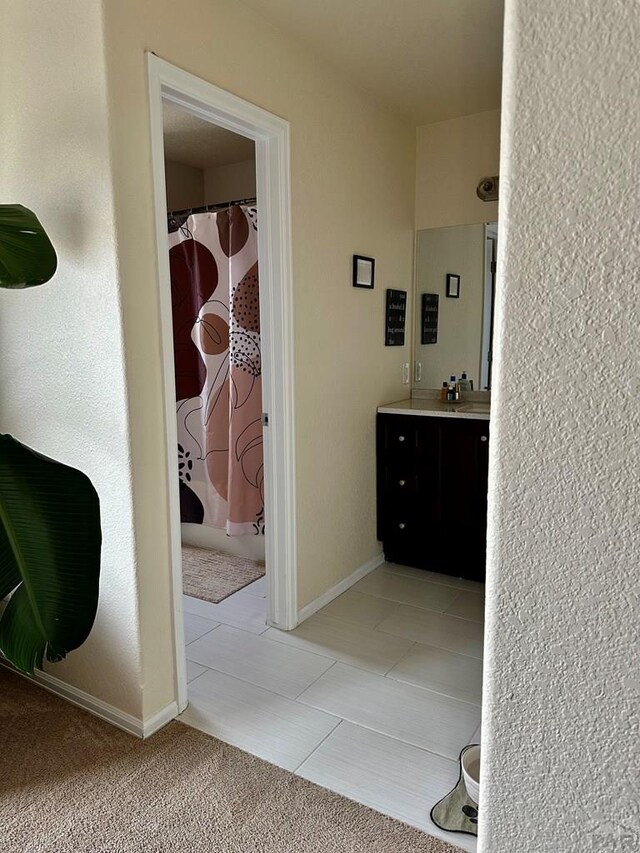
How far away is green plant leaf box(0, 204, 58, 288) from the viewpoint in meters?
1.59

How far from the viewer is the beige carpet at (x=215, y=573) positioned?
3.18 meters

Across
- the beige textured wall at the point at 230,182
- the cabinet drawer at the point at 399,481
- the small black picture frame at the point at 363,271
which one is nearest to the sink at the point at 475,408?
the cabinet drawer at the point at 399,481

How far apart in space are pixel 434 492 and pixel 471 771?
5.36 ft

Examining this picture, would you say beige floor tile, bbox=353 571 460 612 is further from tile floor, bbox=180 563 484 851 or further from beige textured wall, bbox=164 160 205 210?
beige textured wall, bbox=164 160 205 210

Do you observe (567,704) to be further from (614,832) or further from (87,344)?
(87,344)

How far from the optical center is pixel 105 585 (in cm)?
205

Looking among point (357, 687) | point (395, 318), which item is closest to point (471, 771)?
point (357, 687)

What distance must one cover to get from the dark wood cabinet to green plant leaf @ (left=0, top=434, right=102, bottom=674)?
78.3 inches

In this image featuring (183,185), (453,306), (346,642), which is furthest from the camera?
(183,185)

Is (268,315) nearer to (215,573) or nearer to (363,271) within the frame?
(363,271)

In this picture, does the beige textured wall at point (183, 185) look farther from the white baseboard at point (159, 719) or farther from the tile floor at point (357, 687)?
the white baseboard at point (159, 719)

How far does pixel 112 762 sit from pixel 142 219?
169cm

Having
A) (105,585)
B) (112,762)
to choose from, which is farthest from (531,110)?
(112,762)

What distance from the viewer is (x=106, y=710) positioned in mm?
2121
